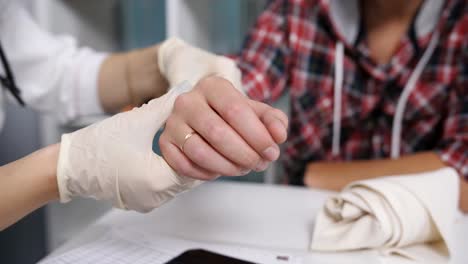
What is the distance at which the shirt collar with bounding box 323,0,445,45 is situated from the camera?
0.65 metres

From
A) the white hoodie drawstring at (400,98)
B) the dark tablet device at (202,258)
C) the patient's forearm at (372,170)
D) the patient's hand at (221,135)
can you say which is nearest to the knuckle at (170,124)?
the patient's hand at (221,135)

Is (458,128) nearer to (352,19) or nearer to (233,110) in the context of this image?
(352,19)

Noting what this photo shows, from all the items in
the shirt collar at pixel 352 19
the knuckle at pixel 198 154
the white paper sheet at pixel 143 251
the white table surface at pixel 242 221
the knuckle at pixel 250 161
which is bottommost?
the white table surface at pixel 242 221

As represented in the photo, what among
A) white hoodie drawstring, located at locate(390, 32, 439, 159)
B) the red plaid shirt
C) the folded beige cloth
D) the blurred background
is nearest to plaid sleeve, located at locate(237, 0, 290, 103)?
the red plaid shirt

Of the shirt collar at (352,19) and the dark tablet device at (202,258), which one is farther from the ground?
the shirt collar at (352,19)

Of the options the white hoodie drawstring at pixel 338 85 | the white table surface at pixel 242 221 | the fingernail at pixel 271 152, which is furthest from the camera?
the white hoodie drawstring at pixel 338 85

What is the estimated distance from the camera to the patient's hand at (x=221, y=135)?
0.98 feet

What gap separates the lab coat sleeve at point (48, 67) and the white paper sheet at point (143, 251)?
31 cm

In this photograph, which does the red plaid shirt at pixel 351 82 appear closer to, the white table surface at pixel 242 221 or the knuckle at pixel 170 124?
the white table surface at pixel 242 221

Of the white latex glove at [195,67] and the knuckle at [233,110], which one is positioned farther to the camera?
the white latex glove at [195,67]

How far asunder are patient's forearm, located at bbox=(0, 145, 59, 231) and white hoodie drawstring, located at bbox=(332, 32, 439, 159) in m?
0.50

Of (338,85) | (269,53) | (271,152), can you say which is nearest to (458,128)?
(338,85)

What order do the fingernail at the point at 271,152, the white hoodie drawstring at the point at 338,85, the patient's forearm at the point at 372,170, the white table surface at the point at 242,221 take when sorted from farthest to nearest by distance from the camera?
the white hoodie drawstring at the point at 338,85
the patient's forearm at the point at 372,170
the white table surface at the point at 242,221
the fingernail at the point at 271,152

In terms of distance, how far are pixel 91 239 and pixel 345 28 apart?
21.8 inches
